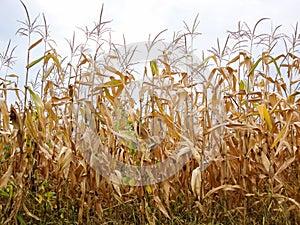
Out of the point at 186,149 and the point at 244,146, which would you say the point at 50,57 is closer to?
the point at 186,149

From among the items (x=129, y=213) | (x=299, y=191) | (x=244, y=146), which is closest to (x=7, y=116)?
(x=129, y=213)

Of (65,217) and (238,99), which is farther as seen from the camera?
(238,99)

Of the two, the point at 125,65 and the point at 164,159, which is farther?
the point at 125,65

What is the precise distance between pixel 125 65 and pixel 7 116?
2.48 ft

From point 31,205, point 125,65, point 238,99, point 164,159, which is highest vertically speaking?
point 125,65

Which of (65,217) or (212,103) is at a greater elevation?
(212,103)

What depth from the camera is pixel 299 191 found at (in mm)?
1889

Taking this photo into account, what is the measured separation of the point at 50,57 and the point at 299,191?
1.34 m

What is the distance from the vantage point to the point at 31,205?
1929 mm

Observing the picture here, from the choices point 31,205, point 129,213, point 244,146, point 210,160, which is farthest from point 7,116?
point 244,146

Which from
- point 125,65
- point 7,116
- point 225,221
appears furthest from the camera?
point 125,65

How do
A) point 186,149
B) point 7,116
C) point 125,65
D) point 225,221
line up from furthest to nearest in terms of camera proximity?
point 125,65, point 225,221, point 186,149, point 7,116

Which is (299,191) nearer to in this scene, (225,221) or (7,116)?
(225,221)

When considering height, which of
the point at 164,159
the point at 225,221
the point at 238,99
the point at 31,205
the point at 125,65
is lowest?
the point at 225,221
